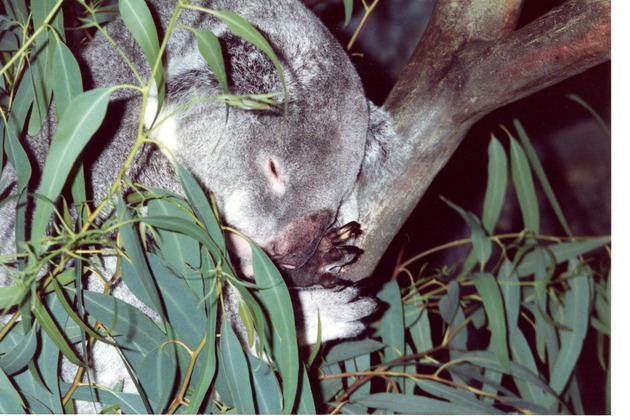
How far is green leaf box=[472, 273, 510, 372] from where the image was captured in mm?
1629

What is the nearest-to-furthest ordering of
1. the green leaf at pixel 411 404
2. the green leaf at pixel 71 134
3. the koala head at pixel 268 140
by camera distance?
1. the green leaf at pixel 71 134
2. the koala head at pixel 268 140
3. the green leaf at pixel 411 404

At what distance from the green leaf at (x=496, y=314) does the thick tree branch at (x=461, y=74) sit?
1.24 feet

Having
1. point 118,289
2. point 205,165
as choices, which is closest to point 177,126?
point 205,165

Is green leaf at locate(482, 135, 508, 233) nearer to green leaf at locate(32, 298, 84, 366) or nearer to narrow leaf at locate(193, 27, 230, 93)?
narrow leaf at locate(193, 27, 230, 93)

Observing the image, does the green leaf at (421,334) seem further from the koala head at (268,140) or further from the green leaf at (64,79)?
the green leaf at (64,79)

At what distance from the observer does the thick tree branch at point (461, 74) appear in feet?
4.23

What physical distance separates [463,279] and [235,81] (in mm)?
999

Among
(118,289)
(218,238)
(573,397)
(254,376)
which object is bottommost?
(573,397)

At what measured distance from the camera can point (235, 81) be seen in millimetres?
1386

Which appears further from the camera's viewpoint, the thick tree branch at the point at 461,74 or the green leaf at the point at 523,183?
the green leaf at the point at 523,183

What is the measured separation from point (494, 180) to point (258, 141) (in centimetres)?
91

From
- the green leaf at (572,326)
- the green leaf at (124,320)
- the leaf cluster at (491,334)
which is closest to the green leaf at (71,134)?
the green leaf at (124,320)

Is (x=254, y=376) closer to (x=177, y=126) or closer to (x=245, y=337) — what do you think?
(x=245, y=337)

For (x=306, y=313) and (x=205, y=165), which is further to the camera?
(x=306, y=313)
